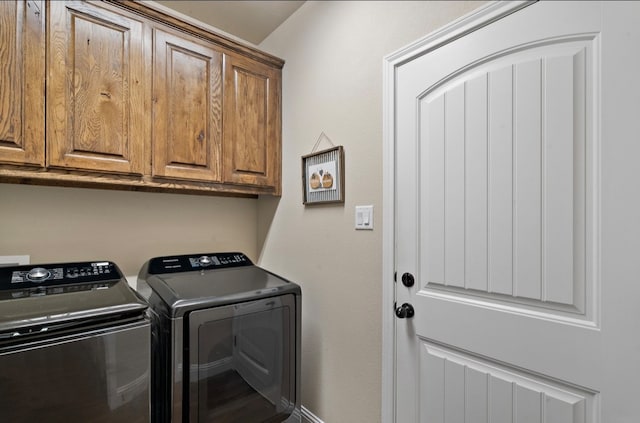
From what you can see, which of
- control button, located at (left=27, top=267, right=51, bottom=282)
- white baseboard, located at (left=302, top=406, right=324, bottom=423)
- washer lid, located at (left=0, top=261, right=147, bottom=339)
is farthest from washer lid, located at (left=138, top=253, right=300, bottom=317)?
white baseboard, located at (left=302, top=406, right=324, bottom=423)

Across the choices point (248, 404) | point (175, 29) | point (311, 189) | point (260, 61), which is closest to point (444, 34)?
point (311, 189)

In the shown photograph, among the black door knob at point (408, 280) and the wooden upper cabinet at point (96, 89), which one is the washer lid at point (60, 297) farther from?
the black door knob at point (408, 280)

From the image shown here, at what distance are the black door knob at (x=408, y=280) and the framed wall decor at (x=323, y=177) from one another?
1.71ft

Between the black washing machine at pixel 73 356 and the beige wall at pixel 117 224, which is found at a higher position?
the beige wall at pixel 117 224

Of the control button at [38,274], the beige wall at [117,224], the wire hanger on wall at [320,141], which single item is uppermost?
the wire hanger on wall at [320,141]

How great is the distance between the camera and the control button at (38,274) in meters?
1.31

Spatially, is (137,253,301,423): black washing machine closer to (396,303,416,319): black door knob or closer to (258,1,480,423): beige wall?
(258,1,480,423): beige wall

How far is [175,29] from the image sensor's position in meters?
1.66

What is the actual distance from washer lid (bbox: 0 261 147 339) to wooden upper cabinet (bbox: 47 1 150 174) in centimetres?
48

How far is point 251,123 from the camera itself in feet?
6.43

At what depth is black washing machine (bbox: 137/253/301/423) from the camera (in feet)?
4.21

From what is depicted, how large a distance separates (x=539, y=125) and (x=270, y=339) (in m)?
1.44

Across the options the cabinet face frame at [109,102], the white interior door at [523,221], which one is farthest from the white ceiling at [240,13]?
the white interior door at [523,221]

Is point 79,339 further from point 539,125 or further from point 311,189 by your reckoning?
point 539,125
